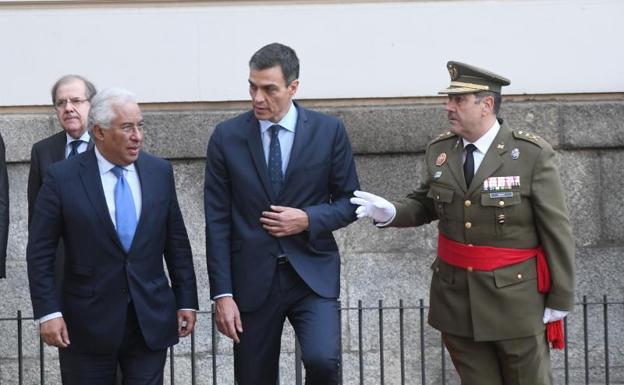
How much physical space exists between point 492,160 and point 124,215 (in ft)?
5.52

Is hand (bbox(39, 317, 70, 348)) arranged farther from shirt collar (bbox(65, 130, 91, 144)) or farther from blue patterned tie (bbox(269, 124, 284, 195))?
shirt collar (bbox(65, 130, 91, 144))

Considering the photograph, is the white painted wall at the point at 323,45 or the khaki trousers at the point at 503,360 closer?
A: the khaki trousers at the point at 503,360

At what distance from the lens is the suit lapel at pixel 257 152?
6.02 m

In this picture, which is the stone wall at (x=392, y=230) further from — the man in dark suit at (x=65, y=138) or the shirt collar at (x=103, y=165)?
the shirt collar at (x=103, y=165)

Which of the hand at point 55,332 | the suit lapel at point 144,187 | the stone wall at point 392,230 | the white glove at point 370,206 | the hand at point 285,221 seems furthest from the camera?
the stone wall at point 392,230

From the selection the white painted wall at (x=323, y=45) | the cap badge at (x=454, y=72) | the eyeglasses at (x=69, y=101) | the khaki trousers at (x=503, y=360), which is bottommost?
the khaki trousers at (x=503, y=360)

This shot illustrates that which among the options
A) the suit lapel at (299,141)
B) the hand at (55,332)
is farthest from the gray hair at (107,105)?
the hand at (55,332)

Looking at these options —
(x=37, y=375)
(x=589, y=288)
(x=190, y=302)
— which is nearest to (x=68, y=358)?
(x=190, y=302)

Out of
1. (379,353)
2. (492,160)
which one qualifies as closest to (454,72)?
(492,160)

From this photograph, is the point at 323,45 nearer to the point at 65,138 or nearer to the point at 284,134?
the point at 65,138

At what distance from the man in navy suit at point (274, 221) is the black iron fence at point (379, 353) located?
106 inches

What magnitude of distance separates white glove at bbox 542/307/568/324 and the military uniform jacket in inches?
1.0

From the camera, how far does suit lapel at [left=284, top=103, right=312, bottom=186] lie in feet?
19.8

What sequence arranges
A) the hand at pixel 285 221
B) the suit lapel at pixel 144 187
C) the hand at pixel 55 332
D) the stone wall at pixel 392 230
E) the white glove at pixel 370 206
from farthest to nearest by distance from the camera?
the stone wall at pixel 392 230 < the white glove at pixel 370 206 < the hand at pixel 285 221 < the suit lapel at pixel 144 187 < the hand at pixel 55 332
